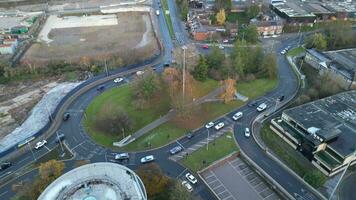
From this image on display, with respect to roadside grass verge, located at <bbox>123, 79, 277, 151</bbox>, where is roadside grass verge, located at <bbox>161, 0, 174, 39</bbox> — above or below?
above

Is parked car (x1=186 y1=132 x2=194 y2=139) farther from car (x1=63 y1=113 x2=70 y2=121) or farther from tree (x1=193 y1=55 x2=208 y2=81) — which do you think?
car (x1=63 y1=113 x2=70 y2=121)

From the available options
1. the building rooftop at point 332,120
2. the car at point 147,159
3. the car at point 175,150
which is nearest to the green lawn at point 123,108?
the car at point 147,159

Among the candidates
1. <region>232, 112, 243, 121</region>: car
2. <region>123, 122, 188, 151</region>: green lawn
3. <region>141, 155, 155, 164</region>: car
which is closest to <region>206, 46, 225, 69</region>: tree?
<region>232, 112, 243, 121</region>: car

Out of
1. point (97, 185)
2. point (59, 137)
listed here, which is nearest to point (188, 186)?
point (97, 185)

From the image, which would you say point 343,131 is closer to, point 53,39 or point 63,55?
point 63,55

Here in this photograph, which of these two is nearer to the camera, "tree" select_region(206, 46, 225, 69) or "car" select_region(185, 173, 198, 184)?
"car" select_region(185, 173, 198, 184)

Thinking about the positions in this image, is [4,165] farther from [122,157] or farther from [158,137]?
[158,137]

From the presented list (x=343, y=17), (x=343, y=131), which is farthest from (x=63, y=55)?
(x=343, y=17)
